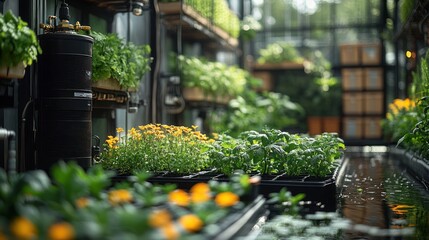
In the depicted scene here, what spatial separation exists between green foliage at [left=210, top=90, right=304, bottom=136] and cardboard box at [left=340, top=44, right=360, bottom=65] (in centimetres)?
216

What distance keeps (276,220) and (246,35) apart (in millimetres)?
12323

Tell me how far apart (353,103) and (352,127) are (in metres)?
0.71

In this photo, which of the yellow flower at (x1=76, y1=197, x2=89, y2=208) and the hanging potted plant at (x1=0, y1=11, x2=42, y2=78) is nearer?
the yellow flower at (x1=76, y1=197, x2=89, y2=208)

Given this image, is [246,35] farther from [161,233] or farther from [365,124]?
[161,233]

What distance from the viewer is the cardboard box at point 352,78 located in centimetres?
1931

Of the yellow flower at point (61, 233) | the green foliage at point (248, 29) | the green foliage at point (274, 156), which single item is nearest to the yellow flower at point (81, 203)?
the yellow flower at point (61, 233)

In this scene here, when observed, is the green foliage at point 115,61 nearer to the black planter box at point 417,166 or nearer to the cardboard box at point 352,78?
the black planter box at point 417,166

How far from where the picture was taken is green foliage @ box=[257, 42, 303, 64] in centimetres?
1973

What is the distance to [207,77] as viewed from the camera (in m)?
12.6

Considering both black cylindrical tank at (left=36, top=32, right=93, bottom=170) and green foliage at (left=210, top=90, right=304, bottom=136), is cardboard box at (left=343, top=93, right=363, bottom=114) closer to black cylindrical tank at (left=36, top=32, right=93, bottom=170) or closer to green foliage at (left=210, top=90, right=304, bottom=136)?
green foliage at (left=210, top=90, right=304, bottom=136)

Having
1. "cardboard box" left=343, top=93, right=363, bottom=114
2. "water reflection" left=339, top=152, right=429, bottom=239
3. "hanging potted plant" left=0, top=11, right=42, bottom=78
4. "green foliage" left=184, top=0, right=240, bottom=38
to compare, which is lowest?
"water reflection" left=339, top=152, right=429, bottom=239

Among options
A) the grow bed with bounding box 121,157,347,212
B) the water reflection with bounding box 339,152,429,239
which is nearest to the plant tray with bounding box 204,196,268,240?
the water reflection with bounding box 339,152,429,239

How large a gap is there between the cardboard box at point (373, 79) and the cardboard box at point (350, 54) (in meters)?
0.46

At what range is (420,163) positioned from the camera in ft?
30.1
